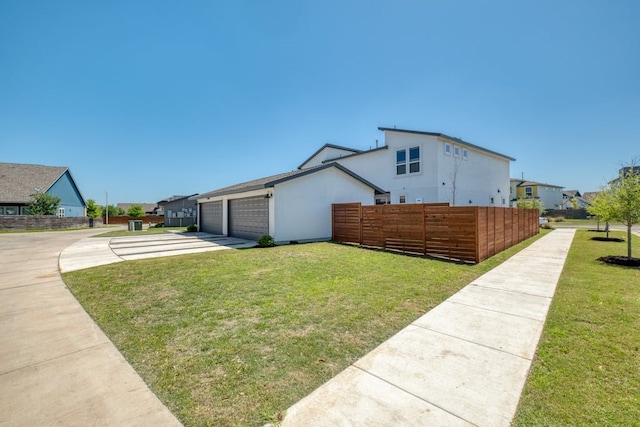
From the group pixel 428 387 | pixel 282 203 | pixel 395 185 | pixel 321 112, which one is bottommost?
pixel 428 387

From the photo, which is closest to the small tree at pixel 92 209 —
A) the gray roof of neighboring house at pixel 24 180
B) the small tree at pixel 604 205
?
the gray roof of neighboring house at pixel 24 180

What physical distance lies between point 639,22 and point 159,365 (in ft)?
61.3

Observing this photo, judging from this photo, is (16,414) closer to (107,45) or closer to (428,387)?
(428,387)

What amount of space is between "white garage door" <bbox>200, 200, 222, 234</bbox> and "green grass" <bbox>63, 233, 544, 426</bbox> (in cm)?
1116

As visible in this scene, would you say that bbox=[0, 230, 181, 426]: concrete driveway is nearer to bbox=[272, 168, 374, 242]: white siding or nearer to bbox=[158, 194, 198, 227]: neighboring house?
bbox=[272, 168, 374, 242]: white siding

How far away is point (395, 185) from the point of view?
19.6 m

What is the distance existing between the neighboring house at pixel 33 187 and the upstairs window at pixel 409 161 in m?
39.8

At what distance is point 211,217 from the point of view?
21.0 m

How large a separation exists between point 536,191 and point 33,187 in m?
75.9

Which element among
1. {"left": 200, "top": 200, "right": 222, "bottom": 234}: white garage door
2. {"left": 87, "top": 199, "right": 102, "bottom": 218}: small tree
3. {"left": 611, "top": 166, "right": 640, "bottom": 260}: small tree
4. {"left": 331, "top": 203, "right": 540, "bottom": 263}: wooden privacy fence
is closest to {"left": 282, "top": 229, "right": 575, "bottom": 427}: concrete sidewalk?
{"left": 331, "top": 203, "right": 540, "bottom": 263}: wooden privacy fence

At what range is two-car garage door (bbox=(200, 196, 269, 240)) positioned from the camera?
46.1ft

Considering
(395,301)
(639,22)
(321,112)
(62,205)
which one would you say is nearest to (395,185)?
(321,112)

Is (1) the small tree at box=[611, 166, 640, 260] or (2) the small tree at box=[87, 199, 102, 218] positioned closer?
(1) the small tree at box=[611, 166, 640, 260]

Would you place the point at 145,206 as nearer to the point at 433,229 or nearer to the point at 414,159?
the point at 414,159
